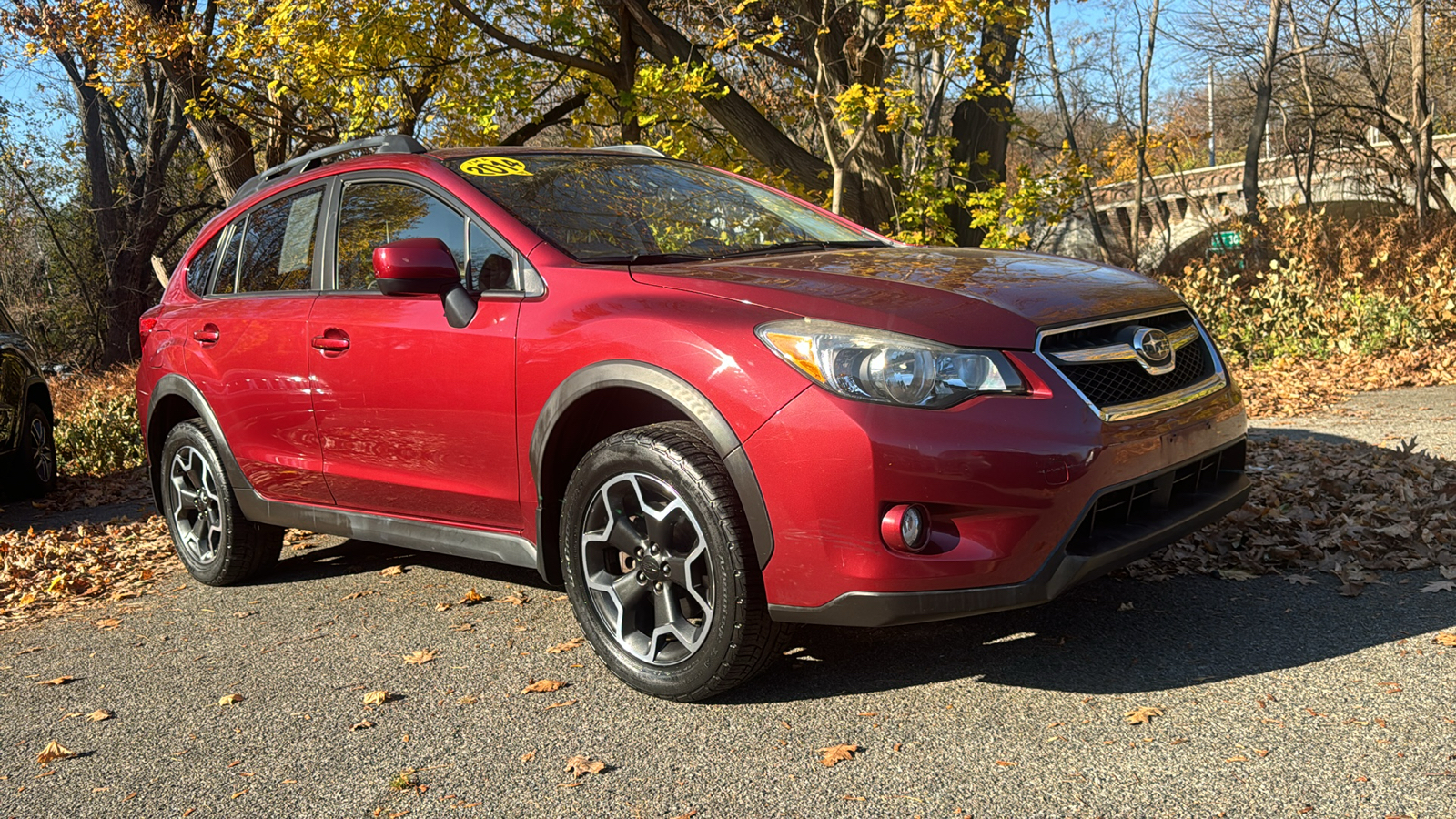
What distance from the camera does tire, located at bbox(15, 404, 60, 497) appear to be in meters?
8.98

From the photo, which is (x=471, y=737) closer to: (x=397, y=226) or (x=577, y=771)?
(x=577, y=771)

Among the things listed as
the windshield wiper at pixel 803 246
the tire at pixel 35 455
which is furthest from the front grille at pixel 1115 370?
the tire at pixel 35 455

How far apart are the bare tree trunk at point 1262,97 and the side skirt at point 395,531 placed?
17.5 m

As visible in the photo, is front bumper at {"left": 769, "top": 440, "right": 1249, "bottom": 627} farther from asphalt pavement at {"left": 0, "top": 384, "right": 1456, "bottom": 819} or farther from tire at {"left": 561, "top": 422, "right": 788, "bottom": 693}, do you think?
asphalt pavement at {"left": 0, "top": 384, "right": 1456, "bottom": 819}

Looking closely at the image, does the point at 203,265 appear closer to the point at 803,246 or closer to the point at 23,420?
the point at 803,246

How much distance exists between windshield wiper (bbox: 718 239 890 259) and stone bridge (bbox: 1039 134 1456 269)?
20.0 feet

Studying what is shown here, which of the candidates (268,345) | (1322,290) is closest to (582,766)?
(268,345)

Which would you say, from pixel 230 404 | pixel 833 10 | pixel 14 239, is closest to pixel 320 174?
pixel 230 404

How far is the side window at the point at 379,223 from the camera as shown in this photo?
4281 mm

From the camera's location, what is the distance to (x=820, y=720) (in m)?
3.43

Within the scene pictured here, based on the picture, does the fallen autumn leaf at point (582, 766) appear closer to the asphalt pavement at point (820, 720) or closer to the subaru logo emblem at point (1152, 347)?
the asphalt pavement at point (820, 720)

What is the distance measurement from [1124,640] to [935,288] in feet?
4.36

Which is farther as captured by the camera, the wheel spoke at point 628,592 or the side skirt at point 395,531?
the side skirt at point 395,531

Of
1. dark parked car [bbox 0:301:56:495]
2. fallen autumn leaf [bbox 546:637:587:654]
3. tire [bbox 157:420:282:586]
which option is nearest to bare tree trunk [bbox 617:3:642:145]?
dark parked car [bbox 0:301:56:495]
